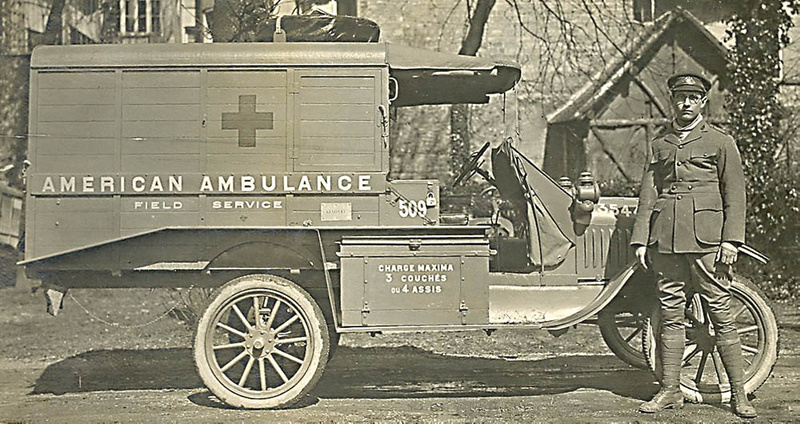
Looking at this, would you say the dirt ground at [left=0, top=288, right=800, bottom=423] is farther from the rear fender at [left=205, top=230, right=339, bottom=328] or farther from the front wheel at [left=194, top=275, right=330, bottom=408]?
the rear fender at [left=205, top=230, right=339, bottom=328]

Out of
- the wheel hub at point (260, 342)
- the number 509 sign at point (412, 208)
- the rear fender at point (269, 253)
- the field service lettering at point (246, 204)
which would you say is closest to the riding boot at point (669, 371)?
the number 509 sign at point (412, 208)

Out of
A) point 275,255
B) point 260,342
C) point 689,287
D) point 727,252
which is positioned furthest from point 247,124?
point 727,252

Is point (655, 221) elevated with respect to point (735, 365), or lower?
elevated

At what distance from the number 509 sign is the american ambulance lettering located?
0.25 metres

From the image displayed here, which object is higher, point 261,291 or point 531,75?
point 531,75

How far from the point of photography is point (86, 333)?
34.9 feet

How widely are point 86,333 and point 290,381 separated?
17.3ft

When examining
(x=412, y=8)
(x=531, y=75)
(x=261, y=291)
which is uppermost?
(x=412, y=8)

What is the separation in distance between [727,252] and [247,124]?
3300 mm

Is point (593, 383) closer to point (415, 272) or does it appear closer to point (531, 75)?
point (415, 272)

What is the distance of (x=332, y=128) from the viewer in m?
6.32

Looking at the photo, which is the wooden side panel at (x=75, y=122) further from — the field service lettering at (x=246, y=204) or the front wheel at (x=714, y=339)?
the front wheel at (x=714, y=339)

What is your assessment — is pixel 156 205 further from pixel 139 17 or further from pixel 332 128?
pixel 139 17

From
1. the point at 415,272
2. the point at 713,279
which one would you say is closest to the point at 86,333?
the point at 415,272
